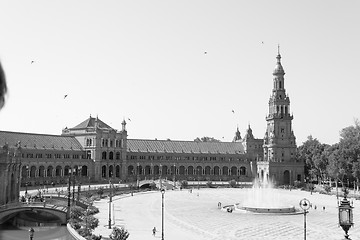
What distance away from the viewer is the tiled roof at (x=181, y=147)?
148 m

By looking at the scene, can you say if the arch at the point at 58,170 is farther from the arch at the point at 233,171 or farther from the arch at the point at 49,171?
the arch at the point at 233,171

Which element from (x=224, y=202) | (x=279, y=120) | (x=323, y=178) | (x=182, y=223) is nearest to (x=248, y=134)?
(x=279, y=120)

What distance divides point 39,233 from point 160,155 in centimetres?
8893

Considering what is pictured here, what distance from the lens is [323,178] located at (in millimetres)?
147250

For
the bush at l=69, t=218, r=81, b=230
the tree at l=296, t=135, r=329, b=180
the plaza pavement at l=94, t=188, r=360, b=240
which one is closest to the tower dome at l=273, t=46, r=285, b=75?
the tree at l=296, t=135, r=329, b=180

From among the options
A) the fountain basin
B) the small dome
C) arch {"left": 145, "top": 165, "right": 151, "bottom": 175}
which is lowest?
the fountain basin

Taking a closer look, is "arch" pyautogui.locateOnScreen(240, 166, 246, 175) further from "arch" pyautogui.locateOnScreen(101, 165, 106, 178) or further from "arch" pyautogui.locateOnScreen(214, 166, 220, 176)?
"arch" pyautogui.locateOnScreen(101, 165, 106, 178)

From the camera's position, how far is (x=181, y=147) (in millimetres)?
153875

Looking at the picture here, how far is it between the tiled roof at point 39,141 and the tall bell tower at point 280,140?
57.8 m

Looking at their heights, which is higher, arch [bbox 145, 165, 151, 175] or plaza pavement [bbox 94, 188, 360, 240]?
arch [bbox 145, 165, 151, 175]

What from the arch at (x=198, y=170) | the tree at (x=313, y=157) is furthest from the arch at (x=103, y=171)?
the tree at (x=313, y=157)

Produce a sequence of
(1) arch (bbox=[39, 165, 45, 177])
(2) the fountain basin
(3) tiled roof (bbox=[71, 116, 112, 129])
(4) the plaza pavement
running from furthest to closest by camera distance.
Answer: (3) tiled roof (bbox=[71, 116, 112, 129]) → (1) arch (bbox=[39, 165, 45, 177]) → (2) the fountain basin → (4) the plaza pavement

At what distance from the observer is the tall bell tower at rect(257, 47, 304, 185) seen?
461 feet

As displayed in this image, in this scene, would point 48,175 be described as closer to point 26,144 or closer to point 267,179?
point 26,144
